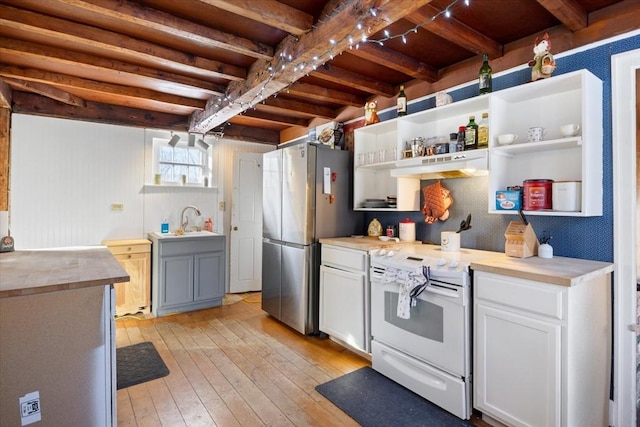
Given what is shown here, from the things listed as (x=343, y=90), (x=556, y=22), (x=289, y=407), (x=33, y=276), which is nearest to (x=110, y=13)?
(x=33, y=276)

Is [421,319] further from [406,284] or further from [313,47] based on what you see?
[313,47]

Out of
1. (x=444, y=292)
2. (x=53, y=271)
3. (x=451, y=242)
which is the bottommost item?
(x=444, y=292)

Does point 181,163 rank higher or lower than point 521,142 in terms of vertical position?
higher

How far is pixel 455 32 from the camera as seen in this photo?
7.02 ft

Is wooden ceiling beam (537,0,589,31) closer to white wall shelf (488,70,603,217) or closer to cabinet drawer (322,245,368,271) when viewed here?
white wall shelf (488,70,603,217)

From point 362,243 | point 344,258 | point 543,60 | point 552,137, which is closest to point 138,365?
point 344,258

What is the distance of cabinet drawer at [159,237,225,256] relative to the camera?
3807 millimetres

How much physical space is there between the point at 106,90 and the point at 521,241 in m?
3.68

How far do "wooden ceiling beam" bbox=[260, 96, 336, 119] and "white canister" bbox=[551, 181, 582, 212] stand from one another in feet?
8.50

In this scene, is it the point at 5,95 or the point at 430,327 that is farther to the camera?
the point at 5,95

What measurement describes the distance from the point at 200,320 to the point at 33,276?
7.04 ft

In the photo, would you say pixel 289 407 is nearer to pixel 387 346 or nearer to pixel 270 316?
pixel 387 346

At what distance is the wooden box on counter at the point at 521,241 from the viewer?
2.10 m

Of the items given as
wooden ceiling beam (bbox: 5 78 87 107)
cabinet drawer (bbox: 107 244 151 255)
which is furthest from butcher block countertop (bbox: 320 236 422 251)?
wooden ceiling beam (bbox: 5 78 87 107)
